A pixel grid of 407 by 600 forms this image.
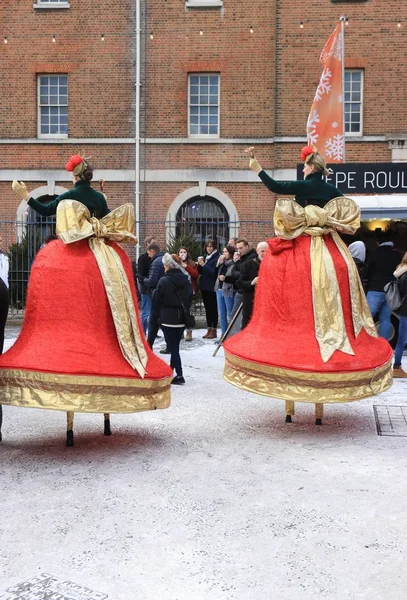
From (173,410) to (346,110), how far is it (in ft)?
46.7

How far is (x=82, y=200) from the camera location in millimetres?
6164

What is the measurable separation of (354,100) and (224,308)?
31.8 ft

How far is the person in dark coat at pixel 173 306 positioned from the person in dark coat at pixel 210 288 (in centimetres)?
440

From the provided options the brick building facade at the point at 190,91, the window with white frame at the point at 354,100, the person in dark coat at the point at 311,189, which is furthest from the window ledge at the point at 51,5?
the person in dark coat at the point at 311,189

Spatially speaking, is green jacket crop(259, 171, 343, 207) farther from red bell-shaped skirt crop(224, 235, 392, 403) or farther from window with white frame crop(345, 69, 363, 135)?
window with white frame crop(345, 69, 363, 135)

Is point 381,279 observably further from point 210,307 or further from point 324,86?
point 324,86

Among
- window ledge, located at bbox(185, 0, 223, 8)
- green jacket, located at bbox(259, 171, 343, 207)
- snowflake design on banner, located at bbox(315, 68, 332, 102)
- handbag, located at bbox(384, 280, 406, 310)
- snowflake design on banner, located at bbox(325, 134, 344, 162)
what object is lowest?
handbag, located at bbox(384, 280, 406, 310)

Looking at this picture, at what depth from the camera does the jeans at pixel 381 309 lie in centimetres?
1007

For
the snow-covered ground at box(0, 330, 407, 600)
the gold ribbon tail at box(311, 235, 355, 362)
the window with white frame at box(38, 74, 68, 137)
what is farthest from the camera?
the window with white frame at box(38, 74, 68, 137)

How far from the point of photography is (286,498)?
485cm

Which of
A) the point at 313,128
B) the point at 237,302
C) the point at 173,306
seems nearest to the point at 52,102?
the point at 313,128

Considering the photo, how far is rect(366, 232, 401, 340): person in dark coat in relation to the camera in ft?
33.1

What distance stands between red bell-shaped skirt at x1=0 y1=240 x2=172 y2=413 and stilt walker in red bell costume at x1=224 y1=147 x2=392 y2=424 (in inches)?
36.3

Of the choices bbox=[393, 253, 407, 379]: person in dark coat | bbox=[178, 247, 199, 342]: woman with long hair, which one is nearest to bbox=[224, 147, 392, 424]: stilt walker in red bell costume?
bbox=[393, 253, 407, 379]: person in dark coat
